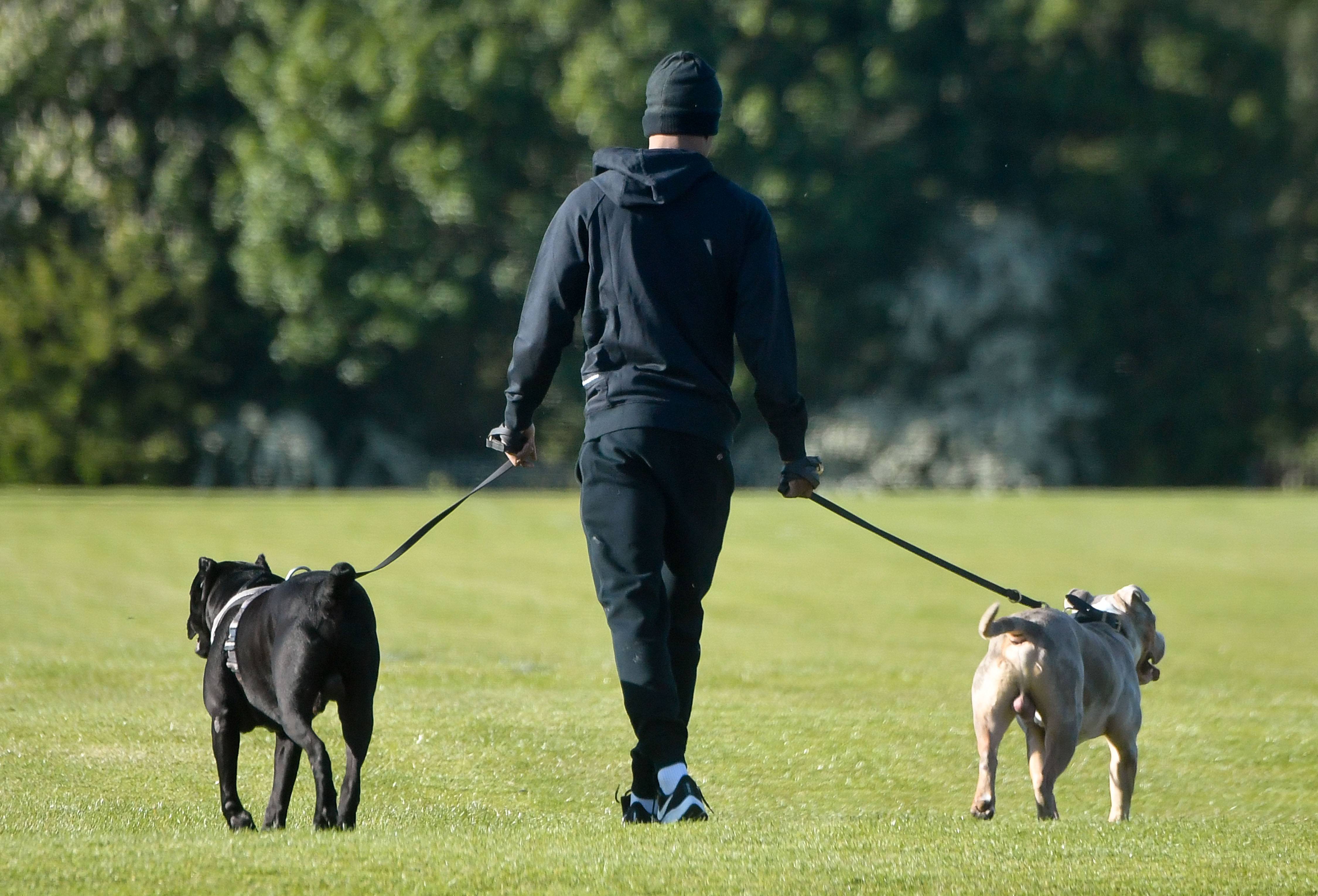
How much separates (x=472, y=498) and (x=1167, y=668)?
16.5m

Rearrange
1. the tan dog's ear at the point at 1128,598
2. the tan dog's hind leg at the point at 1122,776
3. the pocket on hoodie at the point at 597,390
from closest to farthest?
the pocket on hoodie at the point at 597,390 < the tan dog's hind leg at the point at 1122,776 < the tan dog's ear at the point at 1128,598

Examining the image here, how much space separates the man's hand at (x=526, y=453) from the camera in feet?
18.3

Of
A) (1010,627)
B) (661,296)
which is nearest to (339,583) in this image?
(661,296)

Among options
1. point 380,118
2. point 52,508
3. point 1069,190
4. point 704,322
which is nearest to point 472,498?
point 52,508

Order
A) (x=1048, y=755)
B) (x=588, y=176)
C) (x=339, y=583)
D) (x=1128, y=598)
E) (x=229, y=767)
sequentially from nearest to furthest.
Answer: (x=339, y=583)
(x=229, y=767)
(x=1048, y=755)
(x=1128, y=598)
(x=588, y=176)

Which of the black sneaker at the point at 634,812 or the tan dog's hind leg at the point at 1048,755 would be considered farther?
the tan dog's hind leg at the point at 1048,755

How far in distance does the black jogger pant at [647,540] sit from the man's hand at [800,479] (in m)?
0.21

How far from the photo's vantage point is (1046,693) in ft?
18.1

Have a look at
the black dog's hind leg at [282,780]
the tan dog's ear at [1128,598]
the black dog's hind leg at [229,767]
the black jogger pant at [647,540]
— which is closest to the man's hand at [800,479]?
the black jogger pant at [647,540]

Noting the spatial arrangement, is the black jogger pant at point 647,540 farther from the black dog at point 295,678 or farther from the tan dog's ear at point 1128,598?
the tan dog's ear at point 1128,598

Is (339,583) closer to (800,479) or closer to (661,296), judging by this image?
(661,296)

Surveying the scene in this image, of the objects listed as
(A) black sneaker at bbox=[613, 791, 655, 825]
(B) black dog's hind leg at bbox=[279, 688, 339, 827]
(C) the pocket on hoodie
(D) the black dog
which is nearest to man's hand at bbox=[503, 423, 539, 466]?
(C) the pocket on hoodie

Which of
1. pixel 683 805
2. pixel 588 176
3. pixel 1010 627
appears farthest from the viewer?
pixel 588 176

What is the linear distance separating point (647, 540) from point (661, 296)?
78 cm
